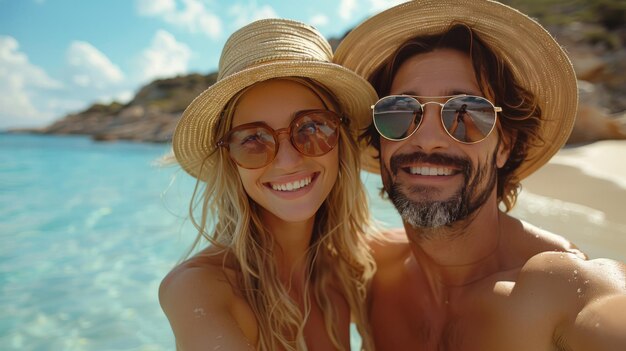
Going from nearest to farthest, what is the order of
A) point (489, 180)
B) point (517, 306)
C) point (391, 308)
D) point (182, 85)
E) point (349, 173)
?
point (517, 306) < point (489, 180) < point (349, 173) < point (391, 308) < point (182, 85)

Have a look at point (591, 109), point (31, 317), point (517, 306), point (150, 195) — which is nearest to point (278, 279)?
point (517, 306)

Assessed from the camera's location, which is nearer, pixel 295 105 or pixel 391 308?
pixel 295 105

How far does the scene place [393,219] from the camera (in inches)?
313

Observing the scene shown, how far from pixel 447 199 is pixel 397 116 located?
0.48 metres

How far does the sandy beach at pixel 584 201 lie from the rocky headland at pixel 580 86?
1952 millimetres

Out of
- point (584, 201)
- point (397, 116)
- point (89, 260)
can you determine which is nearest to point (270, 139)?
point (397, 116)

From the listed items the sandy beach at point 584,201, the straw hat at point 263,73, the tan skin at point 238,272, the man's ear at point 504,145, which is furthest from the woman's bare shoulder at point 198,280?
the sandy beach at point 584,201

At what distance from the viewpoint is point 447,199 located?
7.34 ft

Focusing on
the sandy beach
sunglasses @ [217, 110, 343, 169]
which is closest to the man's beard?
sunglasses @ [217, 110, 343, 169]

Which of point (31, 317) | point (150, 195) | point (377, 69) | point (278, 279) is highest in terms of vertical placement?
point (150, 195)

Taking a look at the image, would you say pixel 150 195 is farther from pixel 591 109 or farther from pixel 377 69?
pixel 591 109

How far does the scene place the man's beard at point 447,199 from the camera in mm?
2230

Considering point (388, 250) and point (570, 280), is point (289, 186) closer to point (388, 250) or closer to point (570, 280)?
point (388, 250)

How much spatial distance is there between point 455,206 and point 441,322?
65 centimetres
